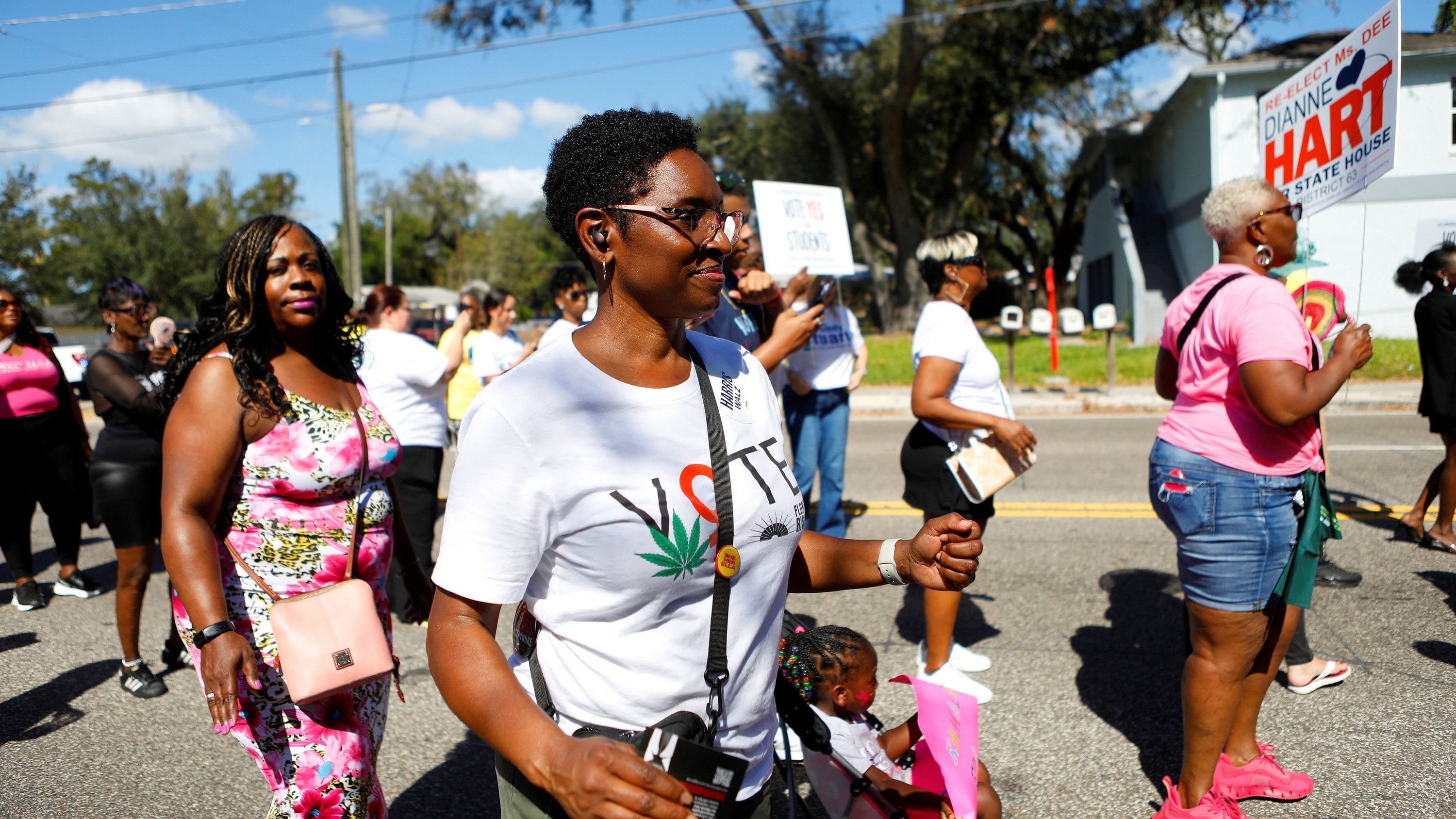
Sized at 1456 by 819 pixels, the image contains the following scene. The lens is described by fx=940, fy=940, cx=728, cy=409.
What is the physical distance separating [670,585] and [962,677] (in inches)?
111

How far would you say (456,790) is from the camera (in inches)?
136

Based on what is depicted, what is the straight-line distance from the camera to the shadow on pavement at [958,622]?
472cm

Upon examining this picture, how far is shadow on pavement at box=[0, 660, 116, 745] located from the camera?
13.3ft

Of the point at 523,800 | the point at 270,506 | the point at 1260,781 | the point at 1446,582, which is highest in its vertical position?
the point at 270,506

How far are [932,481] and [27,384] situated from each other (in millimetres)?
5421

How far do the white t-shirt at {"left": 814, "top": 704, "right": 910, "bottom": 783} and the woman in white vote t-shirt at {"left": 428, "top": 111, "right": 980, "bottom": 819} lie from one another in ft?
3.25

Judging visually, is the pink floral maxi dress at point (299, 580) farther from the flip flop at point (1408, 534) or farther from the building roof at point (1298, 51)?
the building roof at point (1298, 51)

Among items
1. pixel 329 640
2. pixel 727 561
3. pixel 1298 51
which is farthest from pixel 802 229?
pixel 1298 51

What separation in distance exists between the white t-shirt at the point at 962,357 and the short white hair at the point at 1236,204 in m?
1.04

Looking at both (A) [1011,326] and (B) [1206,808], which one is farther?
(A) [1011,326]

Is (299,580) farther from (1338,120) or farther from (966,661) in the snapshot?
(1338,120)

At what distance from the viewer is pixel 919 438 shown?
163 inches

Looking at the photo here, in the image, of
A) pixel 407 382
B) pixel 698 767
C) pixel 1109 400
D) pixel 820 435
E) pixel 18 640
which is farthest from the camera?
pixel 1109 400

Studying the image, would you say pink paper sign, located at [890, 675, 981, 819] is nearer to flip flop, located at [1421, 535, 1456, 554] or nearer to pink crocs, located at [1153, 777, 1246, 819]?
pink crocs, located at [1153, 777, 1246, 819]
